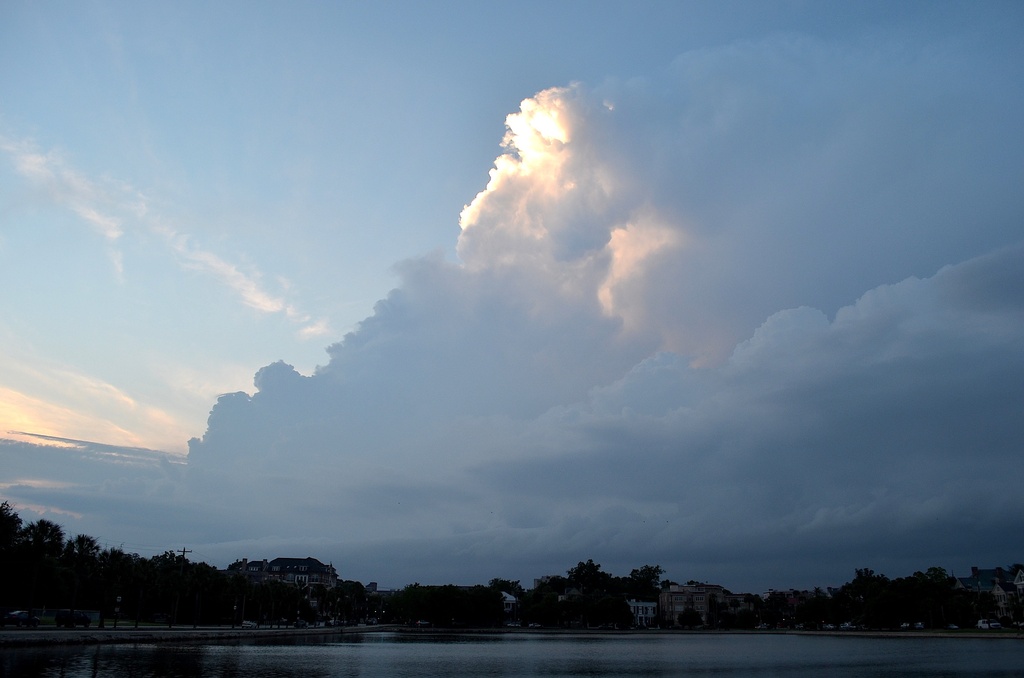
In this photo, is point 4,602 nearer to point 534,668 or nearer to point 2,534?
point 2,534

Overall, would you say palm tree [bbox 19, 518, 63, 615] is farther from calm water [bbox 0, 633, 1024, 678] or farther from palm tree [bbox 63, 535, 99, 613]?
calm water [bbox 0, 633, 1024, 678]

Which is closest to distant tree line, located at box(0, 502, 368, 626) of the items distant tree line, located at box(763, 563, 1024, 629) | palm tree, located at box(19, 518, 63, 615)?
palm tree, located at box(19, 518, 63, 615)

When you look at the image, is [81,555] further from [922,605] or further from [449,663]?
[922,605]

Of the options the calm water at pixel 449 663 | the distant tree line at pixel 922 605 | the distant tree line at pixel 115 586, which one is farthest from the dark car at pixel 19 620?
the distant tree line at pixel 922 605

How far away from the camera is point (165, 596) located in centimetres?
11656

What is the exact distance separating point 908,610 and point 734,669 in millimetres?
108302

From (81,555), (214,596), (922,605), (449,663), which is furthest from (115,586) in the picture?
(922,605)

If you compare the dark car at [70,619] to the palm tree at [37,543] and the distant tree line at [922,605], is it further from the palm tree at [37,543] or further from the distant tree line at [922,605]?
the distant tree line at [922,605]

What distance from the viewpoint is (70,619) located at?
88125mm

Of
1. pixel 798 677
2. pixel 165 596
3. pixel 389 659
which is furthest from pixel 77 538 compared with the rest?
pixel 798 677

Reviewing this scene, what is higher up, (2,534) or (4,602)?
(2,534)

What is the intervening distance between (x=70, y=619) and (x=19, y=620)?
314 inches

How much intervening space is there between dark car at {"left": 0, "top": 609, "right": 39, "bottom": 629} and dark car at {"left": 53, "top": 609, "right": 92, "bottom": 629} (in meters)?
3.80

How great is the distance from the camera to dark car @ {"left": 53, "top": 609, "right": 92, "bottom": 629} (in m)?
85.9
